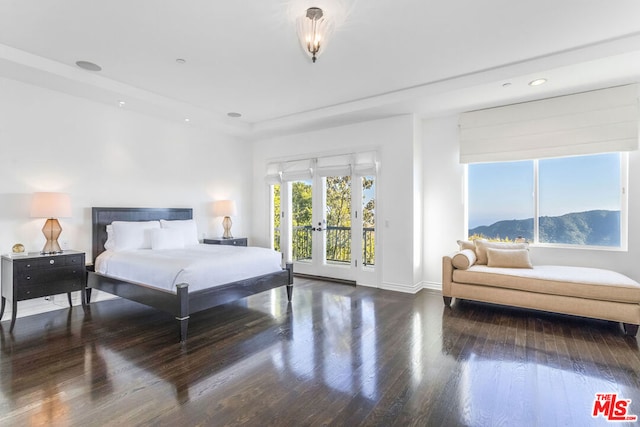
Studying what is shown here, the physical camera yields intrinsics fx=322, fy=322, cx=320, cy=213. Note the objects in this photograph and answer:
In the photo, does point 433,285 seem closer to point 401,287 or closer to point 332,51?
point 401,287

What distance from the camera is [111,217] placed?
4488 mm

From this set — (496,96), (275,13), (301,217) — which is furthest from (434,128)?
(275,13)

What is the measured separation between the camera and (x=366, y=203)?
5.38 m

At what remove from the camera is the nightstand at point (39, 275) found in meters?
3.35

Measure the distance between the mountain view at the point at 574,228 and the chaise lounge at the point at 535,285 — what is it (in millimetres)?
442

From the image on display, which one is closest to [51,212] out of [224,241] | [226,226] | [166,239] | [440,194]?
[166,239]

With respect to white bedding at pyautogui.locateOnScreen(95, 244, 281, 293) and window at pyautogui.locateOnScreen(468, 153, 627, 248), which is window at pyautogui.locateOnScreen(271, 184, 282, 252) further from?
window at pyautogui.locateOnScreen(468, 153, 627, 248)

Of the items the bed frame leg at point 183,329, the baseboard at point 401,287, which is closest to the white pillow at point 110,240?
the bed frame leg at point 183,329

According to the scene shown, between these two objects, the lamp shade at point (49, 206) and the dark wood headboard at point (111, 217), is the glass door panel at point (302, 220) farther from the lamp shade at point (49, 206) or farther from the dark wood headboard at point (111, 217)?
the lamp shade at point (49, 206)

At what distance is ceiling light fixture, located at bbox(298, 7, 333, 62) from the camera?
2.51 metres

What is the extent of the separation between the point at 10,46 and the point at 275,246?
458cm

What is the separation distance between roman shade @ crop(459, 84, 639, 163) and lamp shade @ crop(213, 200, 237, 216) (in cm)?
391

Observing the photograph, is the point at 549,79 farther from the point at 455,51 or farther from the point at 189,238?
the point at 189,238

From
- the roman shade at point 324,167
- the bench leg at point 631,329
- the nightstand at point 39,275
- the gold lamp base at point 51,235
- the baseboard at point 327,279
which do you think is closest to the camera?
the bench leg at point 631,329
